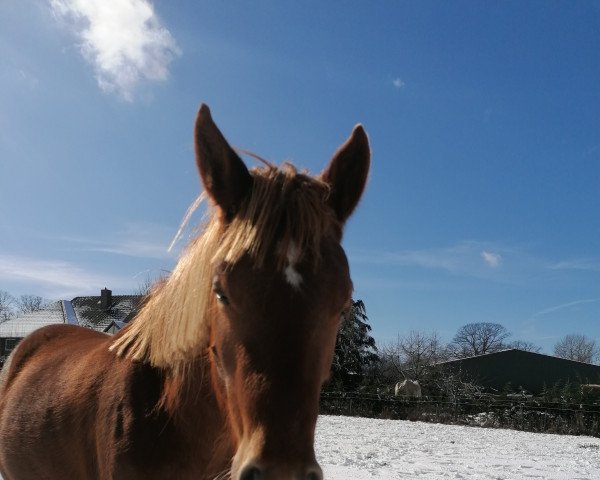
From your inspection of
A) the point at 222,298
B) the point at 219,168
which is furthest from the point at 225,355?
the point at 219,168

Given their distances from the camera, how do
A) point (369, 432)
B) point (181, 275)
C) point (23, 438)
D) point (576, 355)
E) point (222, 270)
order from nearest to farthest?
point (222, 270) → point (181, 275) → point (23, 438) → point (369, 432) → point (576, 355)

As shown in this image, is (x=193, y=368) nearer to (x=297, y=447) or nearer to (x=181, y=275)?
(x=181, y=275)

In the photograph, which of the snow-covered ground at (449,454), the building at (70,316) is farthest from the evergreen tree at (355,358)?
the building at (70,316)

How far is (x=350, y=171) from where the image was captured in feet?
7.59

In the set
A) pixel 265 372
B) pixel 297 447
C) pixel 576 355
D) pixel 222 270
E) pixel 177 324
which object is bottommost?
pixel 297 447

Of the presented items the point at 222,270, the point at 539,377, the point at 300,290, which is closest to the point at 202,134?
the point at 222,270

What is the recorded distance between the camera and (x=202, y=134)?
2.12 m

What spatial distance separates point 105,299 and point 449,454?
3335 cm

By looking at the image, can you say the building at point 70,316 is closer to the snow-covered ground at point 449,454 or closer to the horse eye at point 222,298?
the snow-covered ground at point 449,454

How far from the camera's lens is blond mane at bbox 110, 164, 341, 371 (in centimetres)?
185

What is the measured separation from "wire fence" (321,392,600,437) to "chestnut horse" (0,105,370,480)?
17660mm

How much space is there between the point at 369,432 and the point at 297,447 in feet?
45.2

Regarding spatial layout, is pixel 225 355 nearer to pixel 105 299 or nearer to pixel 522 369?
pixel 522 369

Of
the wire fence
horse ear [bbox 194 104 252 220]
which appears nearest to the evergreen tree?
the wire fence
